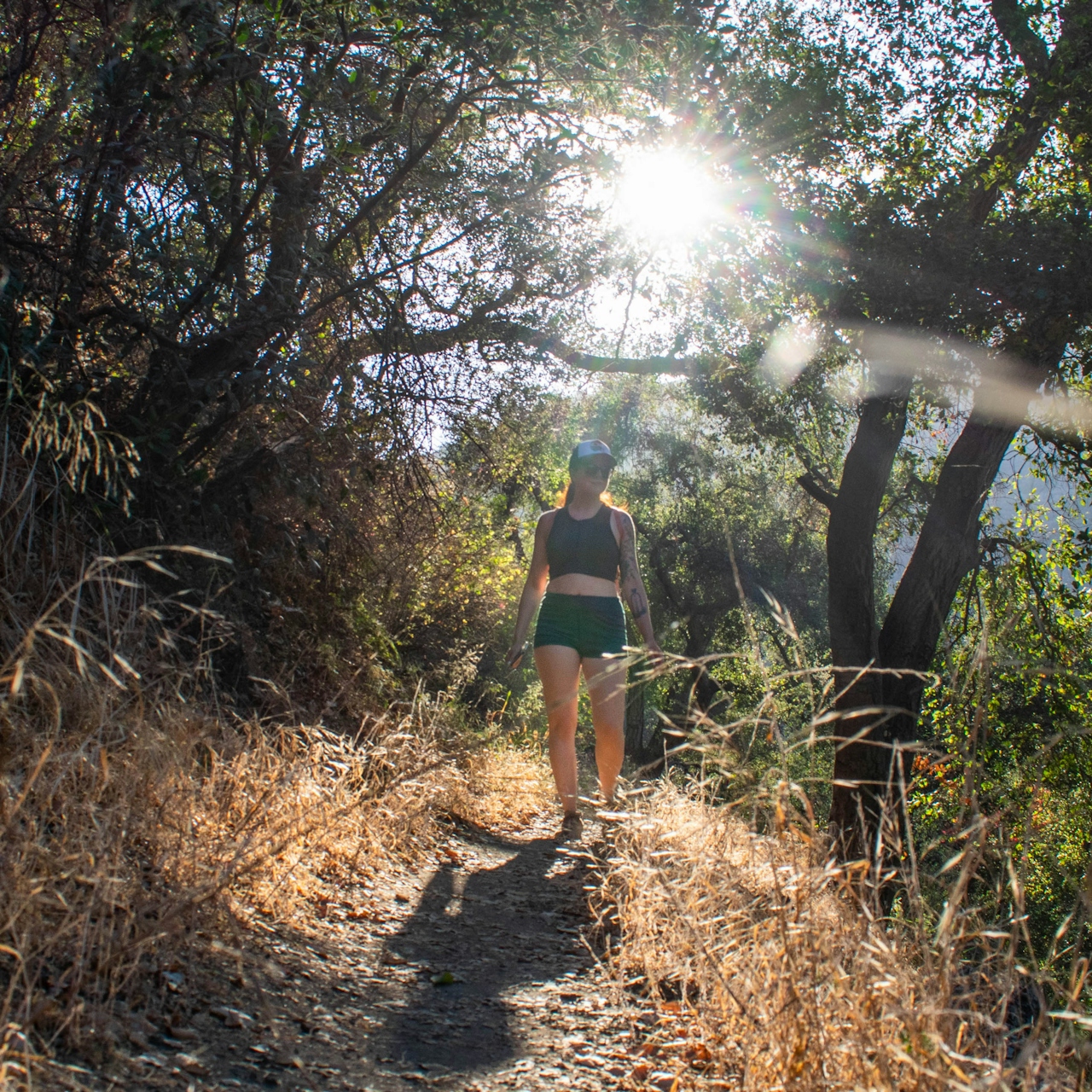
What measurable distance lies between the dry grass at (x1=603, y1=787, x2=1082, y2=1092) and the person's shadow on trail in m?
0.40

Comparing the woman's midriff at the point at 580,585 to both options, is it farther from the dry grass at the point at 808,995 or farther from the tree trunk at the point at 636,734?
the tree trunk at the point at 636,734

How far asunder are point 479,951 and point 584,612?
82.6 inches

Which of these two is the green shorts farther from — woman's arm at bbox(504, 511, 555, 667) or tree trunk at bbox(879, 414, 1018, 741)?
tree trunk at bbox(879, 414, 1018, 741)

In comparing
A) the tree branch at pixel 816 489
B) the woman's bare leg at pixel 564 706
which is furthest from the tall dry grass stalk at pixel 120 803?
the tree branch at pixel 816 489

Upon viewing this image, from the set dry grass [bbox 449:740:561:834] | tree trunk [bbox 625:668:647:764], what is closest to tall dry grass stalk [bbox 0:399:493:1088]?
dry grass [bbox 449:740:561:834]

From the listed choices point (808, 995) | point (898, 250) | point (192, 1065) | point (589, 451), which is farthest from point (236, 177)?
point (898, 250)

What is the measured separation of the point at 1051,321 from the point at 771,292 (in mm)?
2761

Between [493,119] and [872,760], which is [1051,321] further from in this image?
[493,119]

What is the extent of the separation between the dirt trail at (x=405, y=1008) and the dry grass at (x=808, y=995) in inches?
7.7

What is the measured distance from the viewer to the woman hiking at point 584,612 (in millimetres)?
5070

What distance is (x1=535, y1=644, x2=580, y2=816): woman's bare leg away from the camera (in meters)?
5.06

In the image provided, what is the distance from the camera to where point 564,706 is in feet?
16.5

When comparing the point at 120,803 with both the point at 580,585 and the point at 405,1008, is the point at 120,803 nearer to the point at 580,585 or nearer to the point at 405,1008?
the point at 405,1008

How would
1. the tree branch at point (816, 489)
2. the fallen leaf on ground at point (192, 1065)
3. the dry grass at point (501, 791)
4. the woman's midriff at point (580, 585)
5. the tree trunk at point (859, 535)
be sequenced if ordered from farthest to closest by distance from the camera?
1. the tree branch at point (816, 489)
2. the tree trunk at point (859, 535)
3. the dry grass at point (501, 791)
4. the woman's midriff at point (580, 585)
5. the fallen leaf on ground at point (192, 1065)
